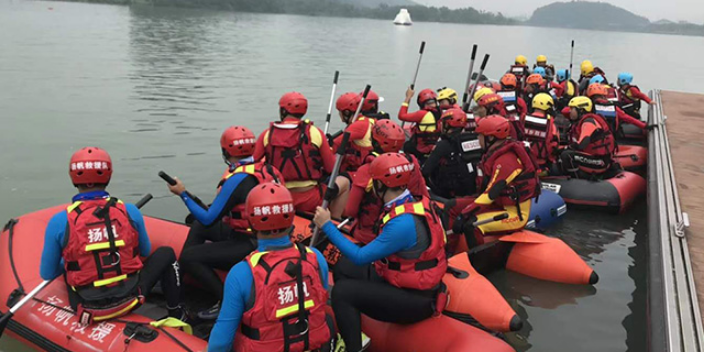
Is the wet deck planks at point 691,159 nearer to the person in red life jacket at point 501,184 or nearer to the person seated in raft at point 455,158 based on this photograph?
the person in red life jacket at point 501,184

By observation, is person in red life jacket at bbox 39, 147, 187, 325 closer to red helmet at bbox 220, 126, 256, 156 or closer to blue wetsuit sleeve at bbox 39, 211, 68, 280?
blue wetsuit sleeve at bbox 39, 211, 68, 280

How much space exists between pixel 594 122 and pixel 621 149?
248 cm

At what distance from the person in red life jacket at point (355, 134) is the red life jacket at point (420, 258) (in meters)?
2.63

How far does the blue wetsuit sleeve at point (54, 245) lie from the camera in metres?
3.50

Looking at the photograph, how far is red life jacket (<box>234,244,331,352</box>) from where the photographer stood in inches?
109

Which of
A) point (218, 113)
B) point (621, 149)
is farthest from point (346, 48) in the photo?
point (621, 149)

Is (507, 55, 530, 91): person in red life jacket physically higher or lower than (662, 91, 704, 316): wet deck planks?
higher

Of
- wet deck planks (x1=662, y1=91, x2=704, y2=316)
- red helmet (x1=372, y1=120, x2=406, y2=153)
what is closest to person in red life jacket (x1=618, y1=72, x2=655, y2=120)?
wet deck planks (x1=662, y1=91, x2=704, y2=316)

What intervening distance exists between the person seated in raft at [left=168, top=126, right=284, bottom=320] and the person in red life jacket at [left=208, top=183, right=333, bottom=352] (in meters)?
1.23

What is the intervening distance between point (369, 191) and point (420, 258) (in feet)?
3.54

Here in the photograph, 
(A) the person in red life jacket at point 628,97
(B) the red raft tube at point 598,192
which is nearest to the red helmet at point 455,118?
(B) the red raft tube at point 598,192

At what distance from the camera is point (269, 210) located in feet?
9.15

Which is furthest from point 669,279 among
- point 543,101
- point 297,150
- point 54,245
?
point 54,245

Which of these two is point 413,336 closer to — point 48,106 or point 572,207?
point 572,207
